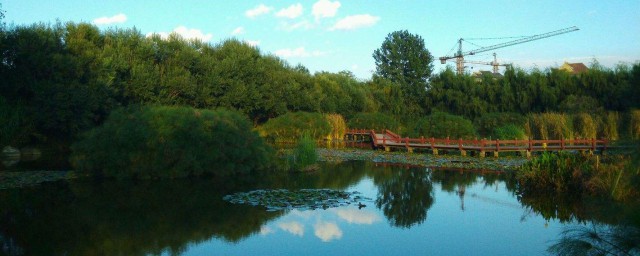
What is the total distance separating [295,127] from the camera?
29891mm

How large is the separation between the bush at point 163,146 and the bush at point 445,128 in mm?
12160

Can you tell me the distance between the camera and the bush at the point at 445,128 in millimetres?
25594

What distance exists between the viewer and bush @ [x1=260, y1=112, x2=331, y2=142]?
98.0ft

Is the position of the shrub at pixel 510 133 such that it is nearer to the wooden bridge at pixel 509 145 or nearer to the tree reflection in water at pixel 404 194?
the wooden bridge at pixel 509 145

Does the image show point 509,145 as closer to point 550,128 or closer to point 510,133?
point 510,133

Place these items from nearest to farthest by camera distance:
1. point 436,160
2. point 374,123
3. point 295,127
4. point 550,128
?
point 436,160
point 550,128
point 295,127
point 374,123

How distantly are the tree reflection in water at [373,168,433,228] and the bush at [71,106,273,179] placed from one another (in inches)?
170

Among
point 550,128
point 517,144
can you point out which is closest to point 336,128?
point 550,128

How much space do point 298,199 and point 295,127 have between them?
18.5 meters

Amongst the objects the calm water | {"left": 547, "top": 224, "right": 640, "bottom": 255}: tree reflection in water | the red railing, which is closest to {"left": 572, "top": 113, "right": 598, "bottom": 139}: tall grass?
the red railing

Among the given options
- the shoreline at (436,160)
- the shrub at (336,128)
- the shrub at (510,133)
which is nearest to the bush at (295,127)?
the shrub at (336,128)

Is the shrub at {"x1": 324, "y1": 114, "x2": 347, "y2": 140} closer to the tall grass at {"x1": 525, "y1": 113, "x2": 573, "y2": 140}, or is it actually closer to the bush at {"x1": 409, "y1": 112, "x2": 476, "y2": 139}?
the bush at {"x1": 409, "y1": 112, "x2": 476, "y2": 139}

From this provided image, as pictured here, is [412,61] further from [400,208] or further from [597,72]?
[400,208]

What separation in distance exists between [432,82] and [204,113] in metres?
29.4
